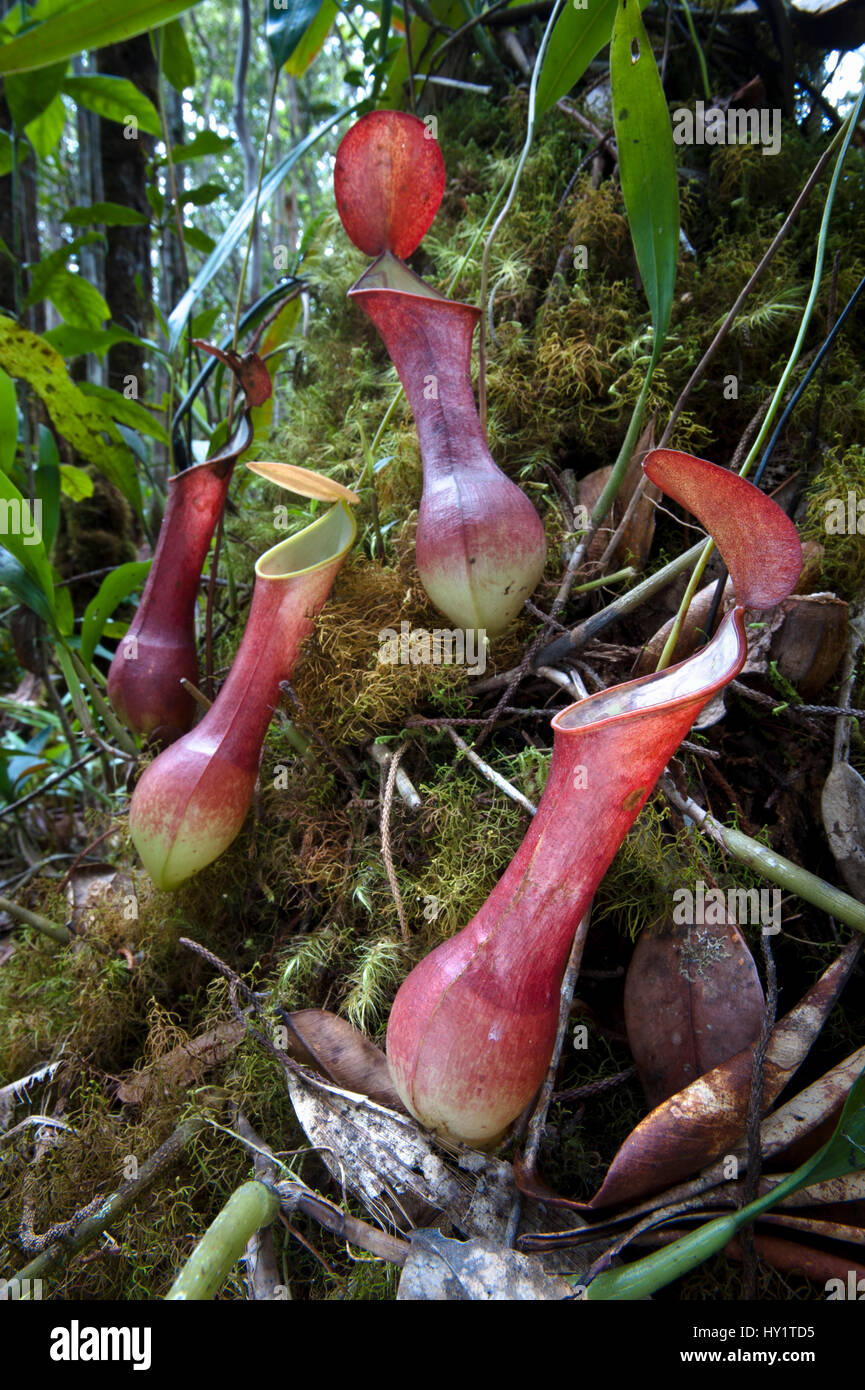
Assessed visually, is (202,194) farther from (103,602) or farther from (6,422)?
(103,602)

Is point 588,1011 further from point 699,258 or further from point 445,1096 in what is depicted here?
point 699,258

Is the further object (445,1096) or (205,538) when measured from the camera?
(205,538)

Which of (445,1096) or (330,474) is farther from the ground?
(330,474)

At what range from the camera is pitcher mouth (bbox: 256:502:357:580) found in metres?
1.16

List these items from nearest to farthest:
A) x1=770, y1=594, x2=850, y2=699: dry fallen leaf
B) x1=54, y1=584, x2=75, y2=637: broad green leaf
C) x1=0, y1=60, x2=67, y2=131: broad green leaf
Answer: x1=770, y1=594, x2=850, y2=699: dry fallen leaf < x1=54, y1=584, x2=75, y2=637: broad green leaf < x1=0, y1=60, x2=67, y2=131: broad green leaf

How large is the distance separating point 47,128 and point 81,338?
3.80 ft

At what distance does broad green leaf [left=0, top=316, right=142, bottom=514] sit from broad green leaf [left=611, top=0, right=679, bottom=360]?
3.63 ft

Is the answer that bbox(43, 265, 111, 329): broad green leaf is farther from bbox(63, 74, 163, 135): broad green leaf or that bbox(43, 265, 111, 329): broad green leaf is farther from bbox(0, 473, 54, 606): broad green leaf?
bbox(0, 473, 54, 606): broad green leaf

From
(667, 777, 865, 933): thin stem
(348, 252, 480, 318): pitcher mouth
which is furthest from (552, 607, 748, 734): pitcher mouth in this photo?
(348, 252, 480, 318): pitcher mouth

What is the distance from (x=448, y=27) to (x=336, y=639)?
1636 millimetres

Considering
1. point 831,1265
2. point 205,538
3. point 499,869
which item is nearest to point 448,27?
point 205,538

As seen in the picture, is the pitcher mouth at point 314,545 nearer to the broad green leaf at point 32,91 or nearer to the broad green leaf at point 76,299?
the broad green leaf at point 76,299

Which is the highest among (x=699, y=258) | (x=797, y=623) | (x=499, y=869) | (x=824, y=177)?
(x=824, y=177)

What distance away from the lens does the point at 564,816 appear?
77 centimetres
